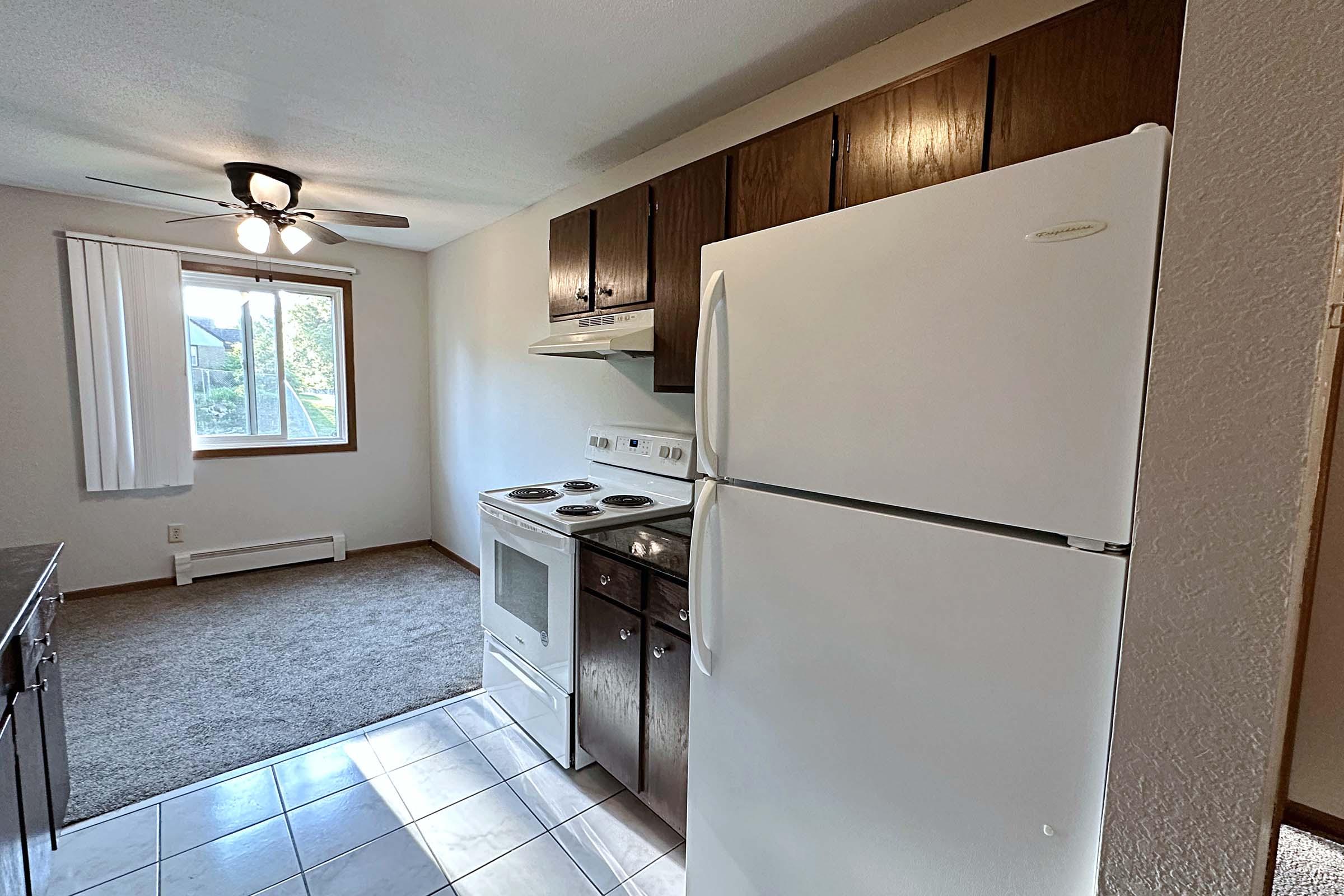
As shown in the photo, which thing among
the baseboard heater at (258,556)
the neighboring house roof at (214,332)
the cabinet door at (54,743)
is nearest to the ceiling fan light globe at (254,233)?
the neighboring house roof at (214,332)

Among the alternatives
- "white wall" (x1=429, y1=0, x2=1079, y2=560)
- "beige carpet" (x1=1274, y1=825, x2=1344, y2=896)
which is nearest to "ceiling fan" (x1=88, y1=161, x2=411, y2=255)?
"white wall" (x1=429, y1=0, x2=1079, y2=560)

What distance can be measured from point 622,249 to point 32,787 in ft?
7.59

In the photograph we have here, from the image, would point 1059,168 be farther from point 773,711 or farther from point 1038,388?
point 773,711

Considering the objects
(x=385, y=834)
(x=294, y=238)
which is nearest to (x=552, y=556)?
(x=385, y=834)

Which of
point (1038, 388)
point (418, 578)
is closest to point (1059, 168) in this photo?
point (1038, 388)

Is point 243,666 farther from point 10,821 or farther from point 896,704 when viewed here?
point 896,704

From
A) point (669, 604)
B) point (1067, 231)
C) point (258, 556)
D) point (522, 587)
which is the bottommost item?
point (258, 556)

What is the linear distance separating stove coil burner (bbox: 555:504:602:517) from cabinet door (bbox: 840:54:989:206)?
138 centimetres

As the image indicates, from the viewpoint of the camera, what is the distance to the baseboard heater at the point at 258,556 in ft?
13.0

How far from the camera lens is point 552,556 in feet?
6.97

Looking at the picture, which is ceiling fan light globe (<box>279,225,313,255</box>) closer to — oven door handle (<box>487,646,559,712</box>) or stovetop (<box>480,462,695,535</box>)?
stovetop (<box>480,462,695,535</box>)

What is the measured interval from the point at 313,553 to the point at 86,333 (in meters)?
1.93

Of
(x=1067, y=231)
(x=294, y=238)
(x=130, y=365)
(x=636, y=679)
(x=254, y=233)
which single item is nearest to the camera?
(x=1067, y=231)

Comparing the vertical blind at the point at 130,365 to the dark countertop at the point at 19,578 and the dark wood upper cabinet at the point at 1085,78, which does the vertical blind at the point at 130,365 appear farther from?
the dark wood upper cabinet at the point at 1085,78
